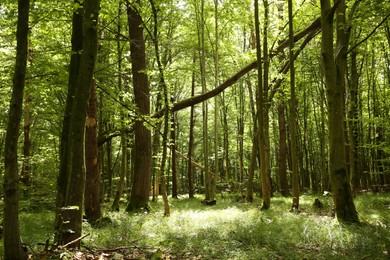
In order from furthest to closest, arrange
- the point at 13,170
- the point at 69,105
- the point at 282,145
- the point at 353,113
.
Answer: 1. the point at 282,145
2. the point at 353,113
3. the point at 69,105
4. the point at 13,170

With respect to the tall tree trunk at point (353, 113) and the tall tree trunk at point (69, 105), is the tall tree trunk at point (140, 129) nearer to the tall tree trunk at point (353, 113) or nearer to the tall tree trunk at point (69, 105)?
the tall tree trunk at point (69, 105)

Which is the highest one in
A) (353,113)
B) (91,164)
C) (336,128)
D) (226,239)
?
(353,113)

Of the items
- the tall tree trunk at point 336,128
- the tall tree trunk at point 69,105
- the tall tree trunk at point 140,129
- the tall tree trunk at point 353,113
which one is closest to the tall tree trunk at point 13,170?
the tall tree trunk at point 69,105

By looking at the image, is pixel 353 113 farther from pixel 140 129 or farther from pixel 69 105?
pixel 69 105

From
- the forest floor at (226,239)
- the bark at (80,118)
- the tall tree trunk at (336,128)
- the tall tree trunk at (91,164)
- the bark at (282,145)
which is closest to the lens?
the bark at (80,118)

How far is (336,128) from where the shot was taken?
23.2ft

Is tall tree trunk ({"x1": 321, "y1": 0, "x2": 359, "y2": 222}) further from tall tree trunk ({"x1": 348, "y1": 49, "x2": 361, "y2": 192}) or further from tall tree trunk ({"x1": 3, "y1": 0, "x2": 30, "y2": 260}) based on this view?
tall tree trunk ({"x1": 3, "y1": 0, "x2": 30, "y2": 260})

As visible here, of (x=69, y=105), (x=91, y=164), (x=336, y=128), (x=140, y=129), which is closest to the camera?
(x=69, y=105)

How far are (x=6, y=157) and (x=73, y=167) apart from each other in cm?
83

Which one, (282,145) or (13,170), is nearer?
(13,170)

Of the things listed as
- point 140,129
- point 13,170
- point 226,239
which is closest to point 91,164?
point 140,129

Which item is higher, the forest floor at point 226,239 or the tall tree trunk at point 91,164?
the tall tree trunk at point 91,164

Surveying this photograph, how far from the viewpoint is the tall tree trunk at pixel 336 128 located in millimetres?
6789

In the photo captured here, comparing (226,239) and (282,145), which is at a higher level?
(282,145)
